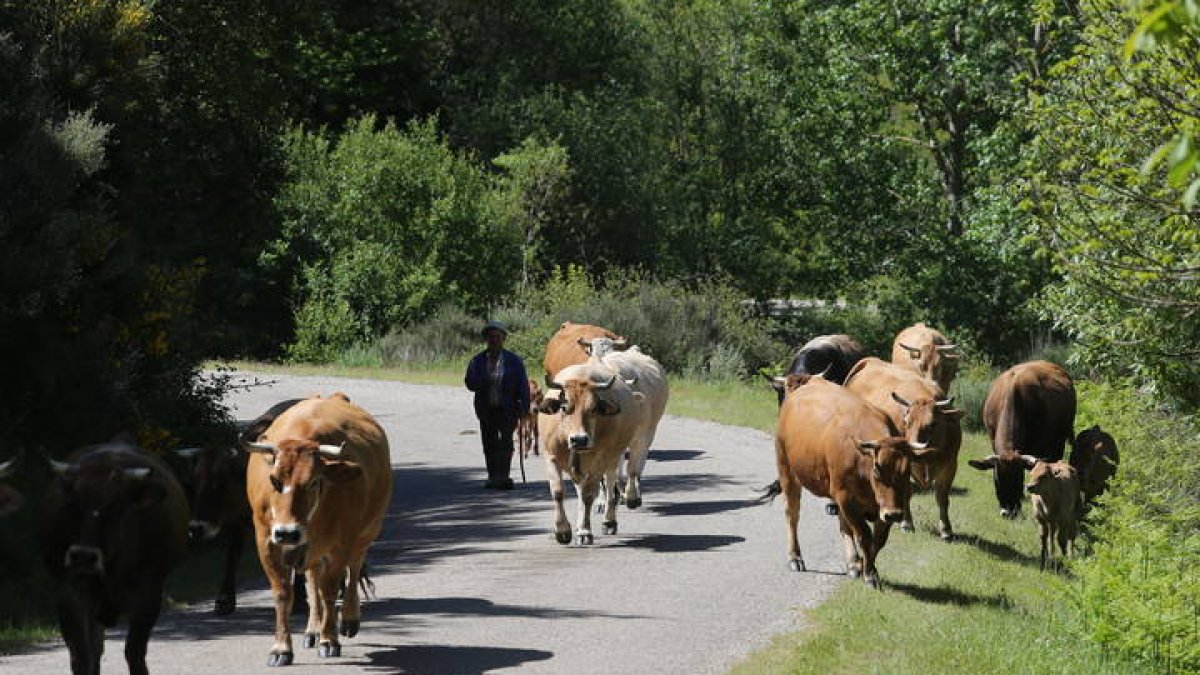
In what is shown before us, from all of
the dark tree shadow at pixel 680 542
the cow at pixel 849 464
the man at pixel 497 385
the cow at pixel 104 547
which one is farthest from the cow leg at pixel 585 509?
the cow at pixel 104 547

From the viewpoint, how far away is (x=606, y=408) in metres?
18.2

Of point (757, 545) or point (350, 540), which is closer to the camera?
point (350, 540)

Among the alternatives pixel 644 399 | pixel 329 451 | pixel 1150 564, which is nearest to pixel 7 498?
pixel 329 451

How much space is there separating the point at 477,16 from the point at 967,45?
25.6m

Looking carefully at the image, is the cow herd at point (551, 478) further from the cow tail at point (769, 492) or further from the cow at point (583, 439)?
the cow tail at point (769, 492)

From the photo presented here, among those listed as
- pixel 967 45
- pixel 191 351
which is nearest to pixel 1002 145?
pixel 967 45

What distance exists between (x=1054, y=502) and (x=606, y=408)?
506 centimetres

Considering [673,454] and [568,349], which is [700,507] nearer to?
[568,349]

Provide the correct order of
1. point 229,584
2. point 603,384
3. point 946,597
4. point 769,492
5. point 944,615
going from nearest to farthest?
1. point 944,615
2. point 229,584
3. point 946,597
4. point 603,384
5. point 769,492

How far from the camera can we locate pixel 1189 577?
15445mm

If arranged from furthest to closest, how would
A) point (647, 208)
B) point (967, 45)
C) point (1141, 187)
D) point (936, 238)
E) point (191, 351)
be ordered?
Result: point (647, 208) → point (936, 238) → point (967, 45) → point (191, 351) → point (1141, 187)

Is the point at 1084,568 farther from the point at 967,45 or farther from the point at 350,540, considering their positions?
the point at 967,45

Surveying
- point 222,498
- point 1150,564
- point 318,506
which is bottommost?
point 1150,564

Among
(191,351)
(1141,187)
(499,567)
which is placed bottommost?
(499,567)
